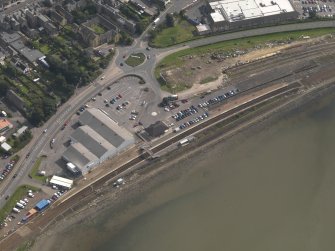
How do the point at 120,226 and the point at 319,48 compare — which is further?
the point at 319,48

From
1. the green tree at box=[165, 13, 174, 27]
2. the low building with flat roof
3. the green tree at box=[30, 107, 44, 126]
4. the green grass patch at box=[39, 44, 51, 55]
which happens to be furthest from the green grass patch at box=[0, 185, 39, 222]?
the green tree at box=[165, 13, 174, 27]

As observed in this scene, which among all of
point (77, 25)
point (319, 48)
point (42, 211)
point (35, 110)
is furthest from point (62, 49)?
point (319, 48)

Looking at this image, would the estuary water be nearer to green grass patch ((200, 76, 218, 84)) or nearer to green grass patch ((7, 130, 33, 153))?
green grass patch ((200, 76, 218, 84))

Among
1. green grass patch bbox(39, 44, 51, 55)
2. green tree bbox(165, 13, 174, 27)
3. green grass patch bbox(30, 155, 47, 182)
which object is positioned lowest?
green tree bbox(165, 13, 174, 27)

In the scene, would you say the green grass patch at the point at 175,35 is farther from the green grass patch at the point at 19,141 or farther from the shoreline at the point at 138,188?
the green grass patch at the point at 19,141

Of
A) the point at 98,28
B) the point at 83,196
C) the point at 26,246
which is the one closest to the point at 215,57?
the point at 98,28

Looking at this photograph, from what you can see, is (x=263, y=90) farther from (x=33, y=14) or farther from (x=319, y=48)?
(x=33, y=14)

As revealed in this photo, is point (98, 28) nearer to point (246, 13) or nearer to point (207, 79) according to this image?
point (207, 79)
